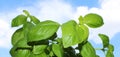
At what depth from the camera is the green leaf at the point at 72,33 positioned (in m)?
0.97

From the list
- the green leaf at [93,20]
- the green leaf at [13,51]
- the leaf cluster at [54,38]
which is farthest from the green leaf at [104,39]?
the green leaf at [13,51]

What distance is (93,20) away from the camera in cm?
106

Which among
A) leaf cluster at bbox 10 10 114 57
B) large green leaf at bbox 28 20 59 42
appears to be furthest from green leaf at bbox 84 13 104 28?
large green leaf at bbox 28 20 59 42

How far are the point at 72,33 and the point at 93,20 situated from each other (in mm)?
111

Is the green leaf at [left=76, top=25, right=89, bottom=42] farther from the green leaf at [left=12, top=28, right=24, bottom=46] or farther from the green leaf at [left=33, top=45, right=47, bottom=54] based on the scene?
the green leaf at [left=12, top=28, right=24, bottom=46]

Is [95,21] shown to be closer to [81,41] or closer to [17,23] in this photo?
[81,41]

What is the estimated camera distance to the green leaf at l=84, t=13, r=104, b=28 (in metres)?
1.06

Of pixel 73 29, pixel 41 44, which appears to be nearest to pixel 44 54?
pixel 41 44

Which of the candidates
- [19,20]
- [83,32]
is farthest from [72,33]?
[19,20]

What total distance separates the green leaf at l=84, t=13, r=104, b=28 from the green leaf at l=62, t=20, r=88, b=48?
34mm

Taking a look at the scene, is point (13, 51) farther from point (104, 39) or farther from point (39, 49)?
point (104, 39)

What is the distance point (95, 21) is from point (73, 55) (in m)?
0.16

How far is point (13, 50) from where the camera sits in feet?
3.84

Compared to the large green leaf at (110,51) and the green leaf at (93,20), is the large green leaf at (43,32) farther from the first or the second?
the large green leaf at (110,51)
